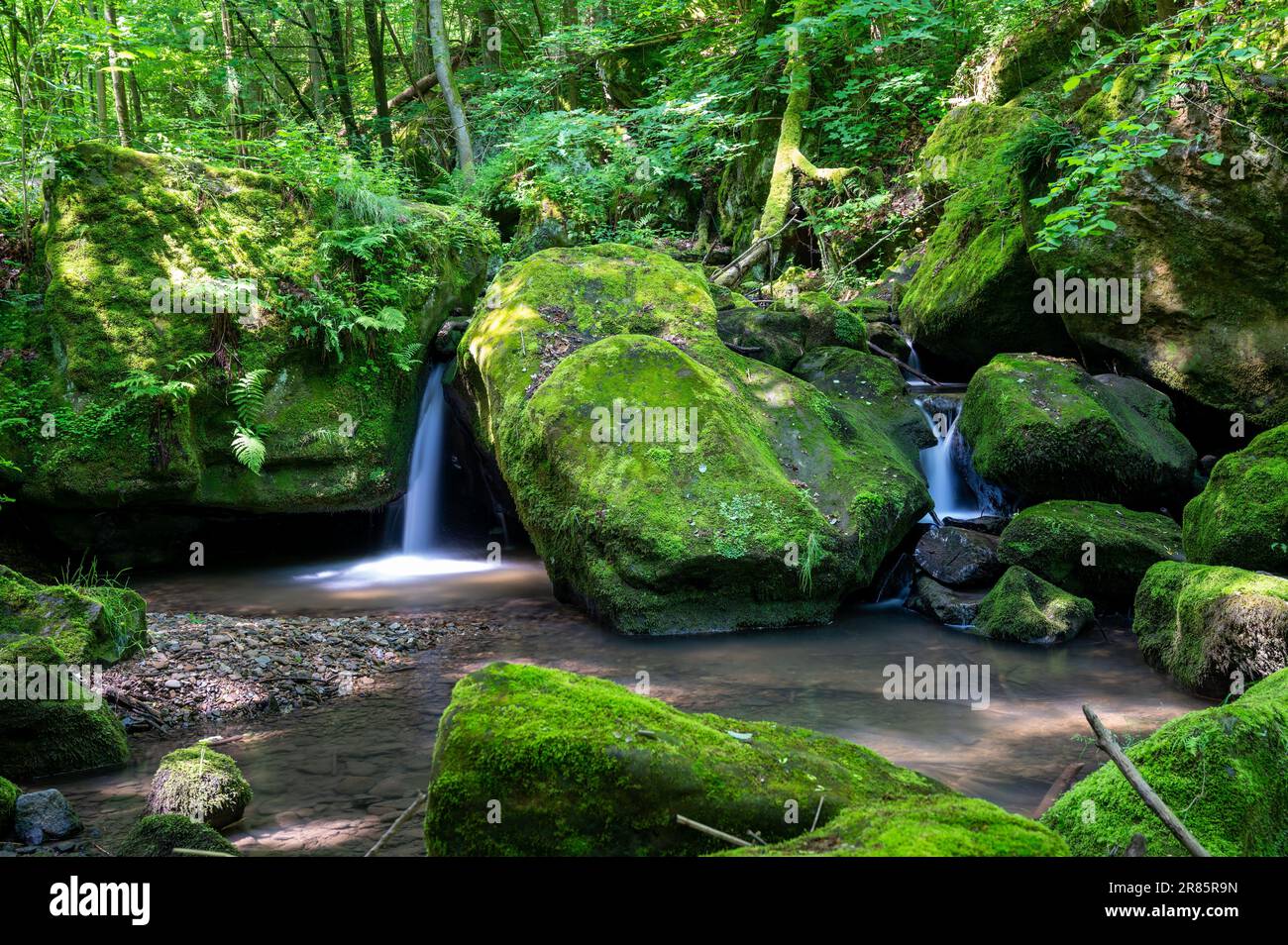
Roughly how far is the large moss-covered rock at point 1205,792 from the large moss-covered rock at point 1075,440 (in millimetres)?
6487

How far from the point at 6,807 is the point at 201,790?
833 millimetres

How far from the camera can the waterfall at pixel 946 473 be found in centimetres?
1097

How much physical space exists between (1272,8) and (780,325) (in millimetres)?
6186

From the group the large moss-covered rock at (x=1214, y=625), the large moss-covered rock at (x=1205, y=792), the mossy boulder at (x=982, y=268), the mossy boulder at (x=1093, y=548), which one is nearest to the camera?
the large moss-covered rock at (x=1205, y=792)

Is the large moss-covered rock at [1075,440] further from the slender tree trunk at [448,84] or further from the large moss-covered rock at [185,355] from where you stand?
the slender tree trunk at [448,84]

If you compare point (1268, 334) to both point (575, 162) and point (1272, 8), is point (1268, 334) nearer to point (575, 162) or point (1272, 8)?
point (1272, 8)

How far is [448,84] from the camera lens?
17.1 metres

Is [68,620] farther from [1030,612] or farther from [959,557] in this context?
[959,557]

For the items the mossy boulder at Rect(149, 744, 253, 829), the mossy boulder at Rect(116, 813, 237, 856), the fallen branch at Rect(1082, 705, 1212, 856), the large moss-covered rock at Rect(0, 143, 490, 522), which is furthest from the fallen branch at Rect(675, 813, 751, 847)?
the large moss-covered rock at Rect(0, 143, 490, 522)

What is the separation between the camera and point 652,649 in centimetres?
786

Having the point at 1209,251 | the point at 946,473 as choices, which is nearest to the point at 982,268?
the point at 1209,251

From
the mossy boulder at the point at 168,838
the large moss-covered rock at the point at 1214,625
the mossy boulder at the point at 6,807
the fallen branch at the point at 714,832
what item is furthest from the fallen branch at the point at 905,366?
the mossy boulder at the point at 6,807
